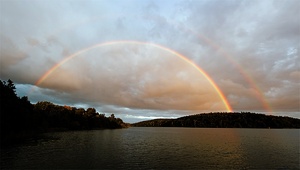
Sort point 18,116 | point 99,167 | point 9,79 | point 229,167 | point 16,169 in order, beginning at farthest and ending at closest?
point 9,79, point 18,116, point 229,167, point 99,167, point 16,169

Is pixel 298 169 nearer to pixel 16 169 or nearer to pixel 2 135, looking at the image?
pixel 16 169

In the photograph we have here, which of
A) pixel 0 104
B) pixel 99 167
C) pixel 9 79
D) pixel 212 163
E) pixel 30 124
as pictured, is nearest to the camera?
pixel 99 167

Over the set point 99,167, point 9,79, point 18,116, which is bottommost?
point 99,167

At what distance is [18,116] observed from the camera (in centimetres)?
8800

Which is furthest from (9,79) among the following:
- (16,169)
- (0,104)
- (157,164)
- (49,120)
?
(157,164)

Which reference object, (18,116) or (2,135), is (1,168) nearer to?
(2,135)

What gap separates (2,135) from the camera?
75438 millimetres

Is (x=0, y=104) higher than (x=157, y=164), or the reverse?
(x=0, y=104)

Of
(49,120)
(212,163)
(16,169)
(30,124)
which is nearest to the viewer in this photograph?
(16,169)

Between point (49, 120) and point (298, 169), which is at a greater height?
point (49, 120)

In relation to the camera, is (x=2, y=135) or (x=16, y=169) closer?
(x=16, y=169)

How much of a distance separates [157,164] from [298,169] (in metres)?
25.9

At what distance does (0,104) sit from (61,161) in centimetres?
4067

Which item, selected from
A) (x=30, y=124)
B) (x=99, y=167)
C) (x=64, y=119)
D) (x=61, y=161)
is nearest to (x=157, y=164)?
(x=99, y=167)
